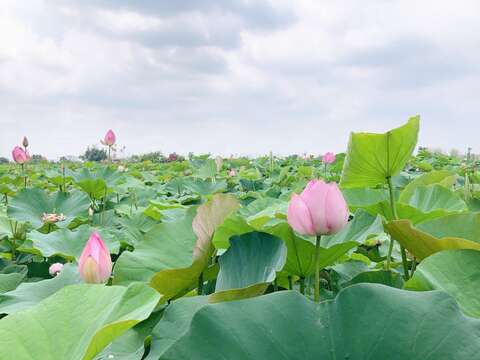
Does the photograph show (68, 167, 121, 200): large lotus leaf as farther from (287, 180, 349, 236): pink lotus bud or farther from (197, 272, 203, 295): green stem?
(287, 180, 349, 236): pink lotus bud

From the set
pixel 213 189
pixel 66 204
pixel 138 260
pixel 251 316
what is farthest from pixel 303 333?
pixel 213 189

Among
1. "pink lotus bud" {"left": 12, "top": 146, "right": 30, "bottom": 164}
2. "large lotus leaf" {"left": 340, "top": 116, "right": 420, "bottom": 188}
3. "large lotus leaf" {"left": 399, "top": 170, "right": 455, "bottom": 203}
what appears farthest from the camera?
"pink lotus bud" {"left": 12, "top": 146, "right": 30, "bottom": 164}

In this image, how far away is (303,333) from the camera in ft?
1.65

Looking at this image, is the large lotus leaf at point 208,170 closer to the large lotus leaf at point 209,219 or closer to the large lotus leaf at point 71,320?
the large lotus leaf at point 209,219

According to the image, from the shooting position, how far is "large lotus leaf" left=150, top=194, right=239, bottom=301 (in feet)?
2.58

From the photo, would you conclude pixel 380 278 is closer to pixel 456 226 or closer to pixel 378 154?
pixel 456 226

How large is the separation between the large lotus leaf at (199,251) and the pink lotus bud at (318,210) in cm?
17

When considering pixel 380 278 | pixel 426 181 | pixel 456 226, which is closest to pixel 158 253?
pixel 380 278

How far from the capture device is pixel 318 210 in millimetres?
733

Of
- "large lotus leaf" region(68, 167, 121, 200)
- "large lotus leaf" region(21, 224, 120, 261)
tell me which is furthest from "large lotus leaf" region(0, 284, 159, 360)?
"large lotus leaf" region(68, 167, 121, 200)

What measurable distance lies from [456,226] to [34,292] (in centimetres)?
73

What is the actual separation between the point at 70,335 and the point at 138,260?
40 centimetres

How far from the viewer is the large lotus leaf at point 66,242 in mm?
1378

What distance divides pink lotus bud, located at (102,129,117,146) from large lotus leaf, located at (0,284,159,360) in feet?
8.86
